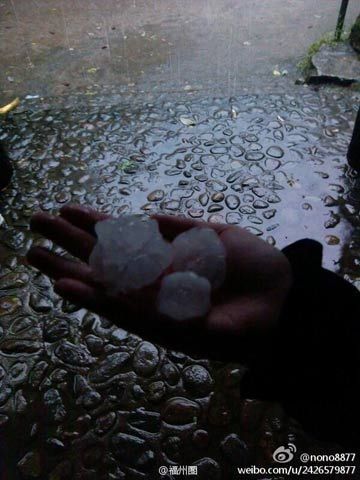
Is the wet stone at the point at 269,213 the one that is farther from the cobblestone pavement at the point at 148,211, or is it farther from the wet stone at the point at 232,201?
the wet stone at the point at 232,201

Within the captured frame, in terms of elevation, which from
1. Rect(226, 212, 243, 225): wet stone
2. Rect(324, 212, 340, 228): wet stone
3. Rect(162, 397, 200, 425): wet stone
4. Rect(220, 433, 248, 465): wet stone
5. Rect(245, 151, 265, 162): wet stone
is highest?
Rect(245, 151, 265, 162): wet stone

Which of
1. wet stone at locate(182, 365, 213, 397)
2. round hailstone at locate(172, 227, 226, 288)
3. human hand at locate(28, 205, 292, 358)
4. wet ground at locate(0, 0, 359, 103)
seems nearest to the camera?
human hand at locate(28, 205, 292, 358)

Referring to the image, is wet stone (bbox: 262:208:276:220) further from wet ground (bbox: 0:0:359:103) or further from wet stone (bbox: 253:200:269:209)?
wet ground (bbox: 0:0:359:103)

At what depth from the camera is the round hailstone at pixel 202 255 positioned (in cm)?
176

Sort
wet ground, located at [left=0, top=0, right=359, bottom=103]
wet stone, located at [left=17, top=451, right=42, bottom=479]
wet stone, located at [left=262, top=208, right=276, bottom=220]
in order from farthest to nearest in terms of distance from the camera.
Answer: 1. wet ground, located at [left=0, top=0, right=359, bottom=103]
2. wet stone, located at [left=262, top=208, right=276, bottom=220]
3. wet stone, located at [left=17, top=451, right=42, bottom=479]

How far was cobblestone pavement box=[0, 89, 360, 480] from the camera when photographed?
2.02 meters

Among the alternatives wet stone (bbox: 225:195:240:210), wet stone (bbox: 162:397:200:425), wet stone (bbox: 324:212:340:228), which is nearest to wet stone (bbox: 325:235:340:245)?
wet stone (bbox: 324:212:340:228)

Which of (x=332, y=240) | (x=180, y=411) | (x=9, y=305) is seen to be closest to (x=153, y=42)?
(x=332, y=240)

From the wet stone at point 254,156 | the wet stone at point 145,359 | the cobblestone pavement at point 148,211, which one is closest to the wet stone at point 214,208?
the cobblestone pavement at point 148,211

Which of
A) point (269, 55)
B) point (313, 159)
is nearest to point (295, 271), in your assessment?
point (313, 159)

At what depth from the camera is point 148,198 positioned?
3.38 metres

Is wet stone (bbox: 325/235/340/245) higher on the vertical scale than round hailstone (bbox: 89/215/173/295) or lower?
lower

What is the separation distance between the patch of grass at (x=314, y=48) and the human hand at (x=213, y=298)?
398 centimetres

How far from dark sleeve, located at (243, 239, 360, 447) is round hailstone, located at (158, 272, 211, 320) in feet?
1.01
